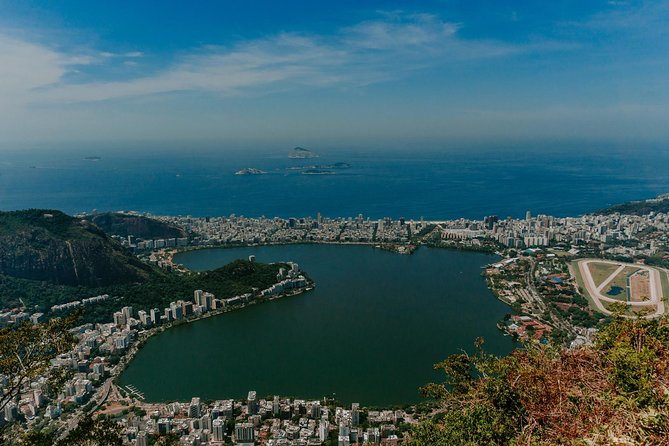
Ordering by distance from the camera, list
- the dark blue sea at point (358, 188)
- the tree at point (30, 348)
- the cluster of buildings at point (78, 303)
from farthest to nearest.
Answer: the dark blue sea at point (358, 188), the cluster of buildings at point (78, 303), the tree at point (30, 348)

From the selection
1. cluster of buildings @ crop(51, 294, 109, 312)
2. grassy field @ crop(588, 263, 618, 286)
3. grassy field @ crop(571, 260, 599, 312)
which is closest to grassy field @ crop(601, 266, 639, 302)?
grassy field @ crop(588, 263, 618, 286)

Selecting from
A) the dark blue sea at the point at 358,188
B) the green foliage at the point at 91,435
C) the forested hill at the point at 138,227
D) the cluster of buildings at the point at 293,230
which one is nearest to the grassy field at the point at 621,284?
the cluster of buildings at the point at 293,230

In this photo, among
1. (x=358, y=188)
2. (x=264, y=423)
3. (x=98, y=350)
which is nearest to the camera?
(x=264, y=423)

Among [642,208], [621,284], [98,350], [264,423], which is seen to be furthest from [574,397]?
[642,208]

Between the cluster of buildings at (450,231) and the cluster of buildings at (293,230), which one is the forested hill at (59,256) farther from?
the cluster of buildings at (293,230)

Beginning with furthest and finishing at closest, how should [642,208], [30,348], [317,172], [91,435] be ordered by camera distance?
[317,172]
[642,208]
[91,435]
[30,348]

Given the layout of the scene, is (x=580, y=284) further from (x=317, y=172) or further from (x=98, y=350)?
(x=317, y=172)

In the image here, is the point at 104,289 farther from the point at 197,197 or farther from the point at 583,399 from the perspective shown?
the point at 197,197
